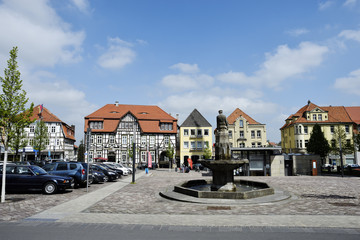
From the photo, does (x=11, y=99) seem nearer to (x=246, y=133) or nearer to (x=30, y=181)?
(x=30, y=181)

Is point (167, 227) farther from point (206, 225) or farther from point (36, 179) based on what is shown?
point (36, 179)

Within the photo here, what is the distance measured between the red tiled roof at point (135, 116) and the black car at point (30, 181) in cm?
3788

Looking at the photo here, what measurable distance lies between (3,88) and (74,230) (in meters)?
18.7

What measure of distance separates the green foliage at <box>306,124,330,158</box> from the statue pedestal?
1579 inches

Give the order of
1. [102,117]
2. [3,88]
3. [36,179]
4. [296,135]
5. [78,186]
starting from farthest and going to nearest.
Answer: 1. [296,135]
2. [102,117]
3. [3,88]
4. [78,186]
5. [36,179]

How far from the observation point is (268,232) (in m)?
6.75

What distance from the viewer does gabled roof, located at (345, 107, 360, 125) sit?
58219mm

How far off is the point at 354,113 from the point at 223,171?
6021cm

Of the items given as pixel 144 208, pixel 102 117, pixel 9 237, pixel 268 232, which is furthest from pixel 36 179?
pixel 102 117

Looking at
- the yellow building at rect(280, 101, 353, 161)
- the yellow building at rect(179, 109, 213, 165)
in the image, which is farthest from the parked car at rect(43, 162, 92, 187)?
the yellow building at rect(280, 101, 353, 161)

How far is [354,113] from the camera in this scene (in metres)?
60.4

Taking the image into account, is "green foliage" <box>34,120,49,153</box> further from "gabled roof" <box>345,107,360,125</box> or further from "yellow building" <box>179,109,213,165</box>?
"gabled roof" <box>345,107,360,125</box>

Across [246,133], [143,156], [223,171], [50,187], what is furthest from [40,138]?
[246,133]

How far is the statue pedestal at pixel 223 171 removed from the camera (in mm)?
13141
